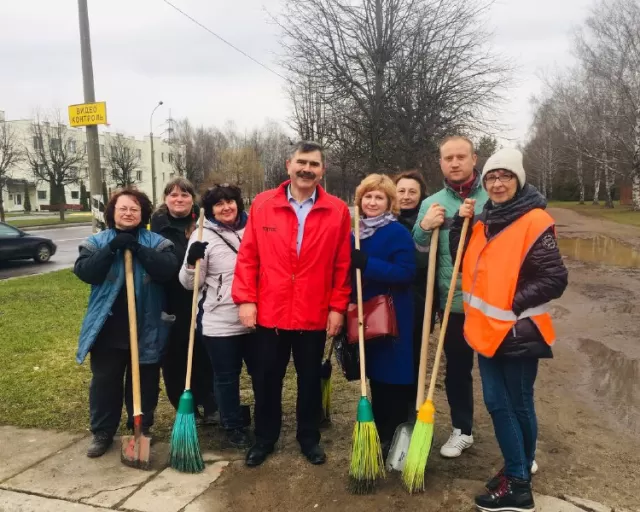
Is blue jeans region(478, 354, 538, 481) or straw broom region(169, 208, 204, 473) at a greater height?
blue jeans region(478, 354, 538, 481)

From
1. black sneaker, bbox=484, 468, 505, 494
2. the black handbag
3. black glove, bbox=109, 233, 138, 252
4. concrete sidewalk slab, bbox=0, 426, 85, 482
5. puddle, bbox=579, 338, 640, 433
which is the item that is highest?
black glove, bbox=109, 233, 138, 252

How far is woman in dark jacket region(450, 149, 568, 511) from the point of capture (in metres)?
2.65

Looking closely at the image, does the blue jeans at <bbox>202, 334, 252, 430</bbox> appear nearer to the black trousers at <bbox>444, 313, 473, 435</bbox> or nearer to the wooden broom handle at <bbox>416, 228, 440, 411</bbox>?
the wooden broom handle at <bbox>416, 228, 440, 411</bbox>

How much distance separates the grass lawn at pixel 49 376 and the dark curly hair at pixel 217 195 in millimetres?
1634

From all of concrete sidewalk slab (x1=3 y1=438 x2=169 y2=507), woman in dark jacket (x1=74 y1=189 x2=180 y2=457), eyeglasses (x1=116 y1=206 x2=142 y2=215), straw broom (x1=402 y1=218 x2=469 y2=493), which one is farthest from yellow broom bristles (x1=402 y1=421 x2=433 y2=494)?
eyeglasses (x1=116 y1=206 x2=142 y2=215)

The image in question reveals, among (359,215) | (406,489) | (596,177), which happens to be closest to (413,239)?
(359,215)

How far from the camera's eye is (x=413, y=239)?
3400 millimetres

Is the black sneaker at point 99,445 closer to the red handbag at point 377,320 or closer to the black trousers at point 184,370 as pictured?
the black trousers at point 184,370

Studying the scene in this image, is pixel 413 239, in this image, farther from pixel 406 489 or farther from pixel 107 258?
pixel 107 258

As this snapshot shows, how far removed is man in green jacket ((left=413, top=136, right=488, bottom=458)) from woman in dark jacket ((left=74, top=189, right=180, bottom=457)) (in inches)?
67.1

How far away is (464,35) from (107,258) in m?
13.8

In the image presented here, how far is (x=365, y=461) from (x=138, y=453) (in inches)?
57.5

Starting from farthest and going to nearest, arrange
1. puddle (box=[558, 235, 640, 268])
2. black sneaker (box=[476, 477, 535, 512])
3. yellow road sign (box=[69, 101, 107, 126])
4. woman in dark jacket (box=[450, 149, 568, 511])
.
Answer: puddle (box=[558, 235, 640, 268]) → yellow road sign (box=[69, 101, 107, 126]) → black sneaker (box=[476, 477, 535, 512]) → woman in dark jacket (box=[450, 149, 568, 511])

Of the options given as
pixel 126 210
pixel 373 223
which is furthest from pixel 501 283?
pixel 126 210
